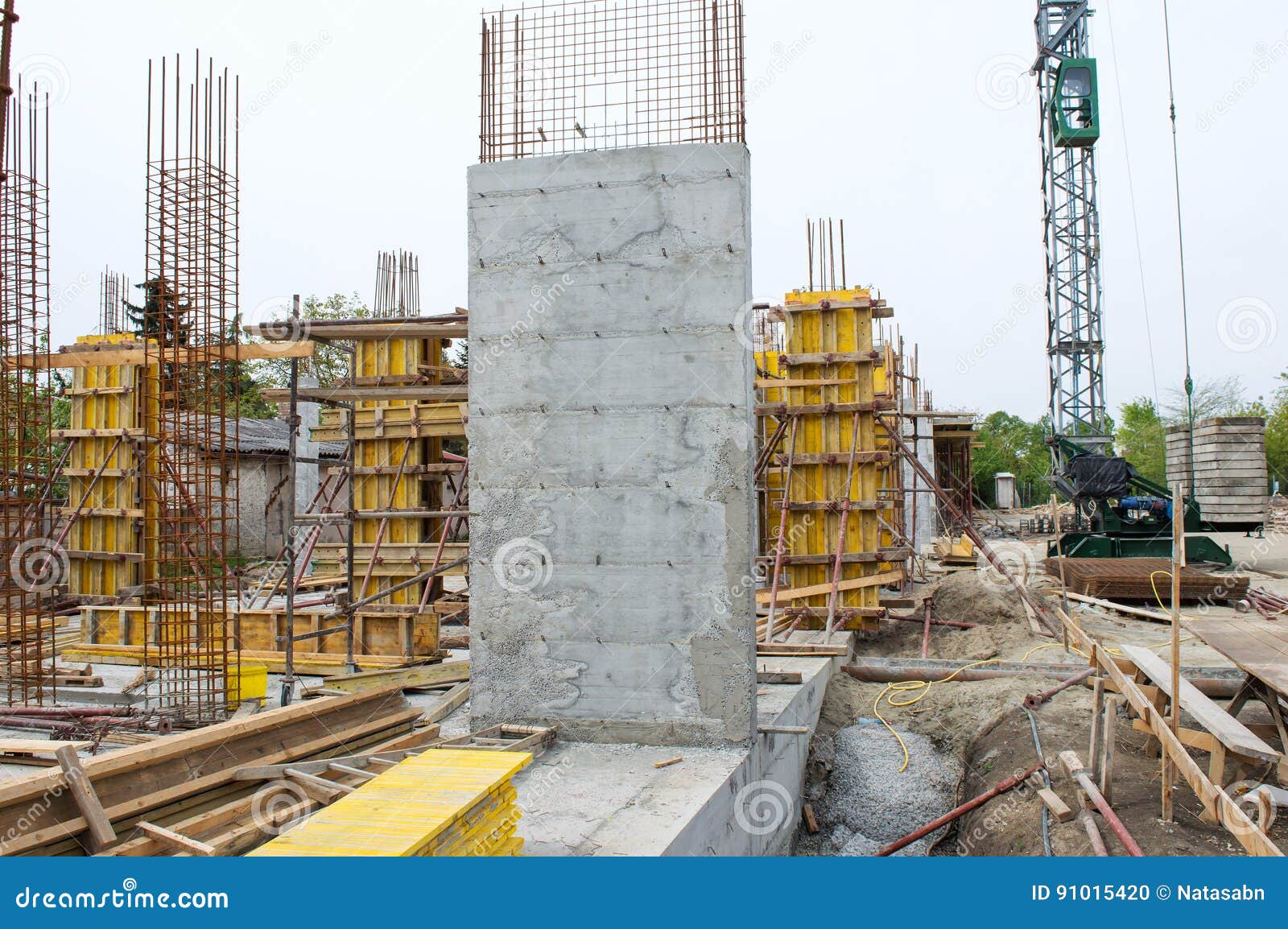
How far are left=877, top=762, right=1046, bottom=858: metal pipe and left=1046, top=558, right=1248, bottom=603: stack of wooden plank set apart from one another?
8991 mm

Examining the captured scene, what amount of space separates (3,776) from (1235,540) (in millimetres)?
32754

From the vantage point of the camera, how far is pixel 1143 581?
53.3 feet

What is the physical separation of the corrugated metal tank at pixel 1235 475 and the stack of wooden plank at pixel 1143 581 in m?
4.46

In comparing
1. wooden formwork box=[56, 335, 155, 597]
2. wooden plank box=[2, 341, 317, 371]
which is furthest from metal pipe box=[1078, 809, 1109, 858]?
wooden formwork box=[56, 335, 155, 597]

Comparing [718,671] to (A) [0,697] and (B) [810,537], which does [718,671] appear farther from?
(A) [0,697]

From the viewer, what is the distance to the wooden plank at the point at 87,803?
5219 millimetres

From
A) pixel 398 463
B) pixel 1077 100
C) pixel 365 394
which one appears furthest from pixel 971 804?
pixel 1077 100

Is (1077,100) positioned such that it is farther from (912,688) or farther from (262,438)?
(262,438)

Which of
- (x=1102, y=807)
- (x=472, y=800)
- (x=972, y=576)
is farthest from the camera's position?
(x=972, y=576)

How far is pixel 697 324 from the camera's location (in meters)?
7.25

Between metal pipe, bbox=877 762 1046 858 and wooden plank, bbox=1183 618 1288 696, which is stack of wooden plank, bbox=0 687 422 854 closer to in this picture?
metal pipe, bbox=877 762 1046 858

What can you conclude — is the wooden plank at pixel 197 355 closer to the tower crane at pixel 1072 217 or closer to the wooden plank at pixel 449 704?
the wooden plank at pixel 449 704

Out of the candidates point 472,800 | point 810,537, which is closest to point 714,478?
point 472,800

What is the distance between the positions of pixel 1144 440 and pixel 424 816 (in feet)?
173
